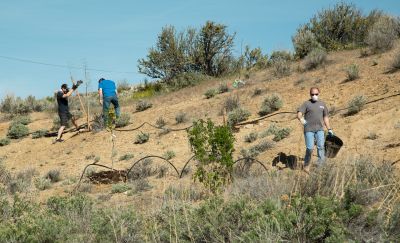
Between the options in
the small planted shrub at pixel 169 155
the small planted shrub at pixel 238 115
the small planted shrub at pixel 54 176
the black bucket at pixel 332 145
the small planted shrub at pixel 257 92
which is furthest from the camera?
the small planted shrub at pixel 257 92

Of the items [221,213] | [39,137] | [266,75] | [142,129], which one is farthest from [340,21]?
[221,213]

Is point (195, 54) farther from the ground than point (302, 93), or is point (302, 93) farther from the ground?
point (195, 54)

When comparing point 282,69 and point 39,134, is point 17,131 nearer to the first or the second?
point 39,134

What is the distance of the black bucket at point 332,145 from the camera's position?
11.1 metres

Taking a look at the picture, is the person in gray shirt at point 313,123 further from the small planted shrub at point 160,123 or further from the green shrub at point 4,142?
the green shrub at point 4,142

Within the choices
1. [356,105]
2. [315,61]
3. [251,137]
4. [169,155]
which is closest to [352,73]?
[356,105]

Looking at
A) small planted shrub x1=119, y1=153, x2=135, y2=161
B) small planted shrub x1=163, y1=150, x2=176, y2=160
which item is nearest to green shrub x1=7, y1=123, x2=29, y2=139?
small planted shrub x1=119, y1=153, x2=135, y2=161

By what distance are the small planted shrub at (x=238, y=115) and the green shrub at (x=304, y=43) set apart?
9.83m

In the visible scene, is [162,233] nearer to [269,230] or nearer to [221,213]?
[221,213]

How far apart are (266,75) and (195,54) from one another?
757 centimetres

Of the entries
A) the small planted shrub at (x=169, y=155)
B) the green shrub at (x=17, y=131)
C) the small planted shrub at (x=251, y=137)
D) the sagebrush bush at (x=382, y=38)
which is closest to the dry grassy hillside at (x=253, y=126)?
the small planted shrub at (x=251, y=137)

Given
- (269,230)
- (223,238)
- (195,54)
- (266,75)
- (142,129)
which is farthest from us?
(195,54)

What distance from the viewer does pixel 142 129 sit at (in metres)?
19.2

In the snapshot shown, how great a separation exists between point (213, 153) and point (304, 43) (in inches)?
703
